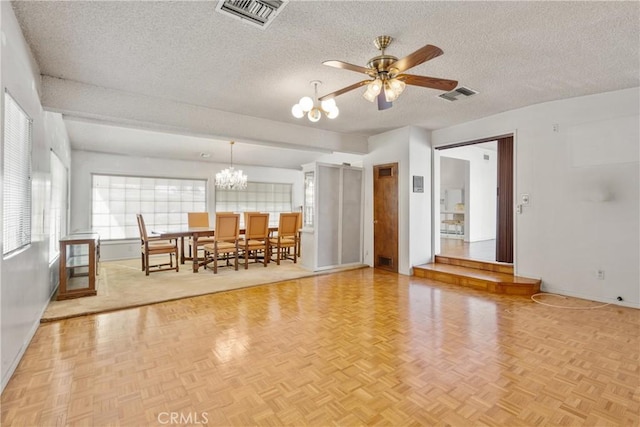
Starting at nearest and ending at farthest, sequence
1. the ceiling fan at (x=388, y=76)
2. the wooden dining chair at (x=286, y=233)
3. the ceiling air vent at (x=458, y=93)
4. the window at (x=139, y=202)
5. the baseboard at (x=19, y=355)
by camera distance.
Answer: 1. the baseboard at (x=19, y=355)
2. the ceiling fan at (x=388, y=76)
3. the ceiling air vent at (x=458, y=93)
4. the wooden dining chair at (x=286, y=233)
5. the window at (x=139, y=202)

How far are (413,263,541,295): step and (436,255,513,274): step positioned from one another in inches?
2.6

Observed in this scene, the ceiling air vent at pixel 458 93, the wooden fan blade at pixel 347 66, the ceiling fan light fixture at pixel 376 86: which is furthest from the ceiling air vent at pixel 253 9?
the ceiling air vent at pixel 458 93

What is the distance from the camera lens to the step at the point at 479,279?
13.5ft

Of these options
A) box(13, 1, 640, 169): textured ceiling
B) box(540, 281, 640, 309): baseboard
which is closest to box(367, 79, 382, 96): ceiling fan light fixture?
box(13, 1, 640, 169): textured ceiling

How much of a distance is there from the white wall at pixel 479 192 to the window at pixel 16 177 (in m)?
7.46

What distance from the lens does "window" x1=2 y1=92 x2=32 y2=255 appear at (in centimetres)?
209

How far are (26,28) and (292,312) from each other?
336cm

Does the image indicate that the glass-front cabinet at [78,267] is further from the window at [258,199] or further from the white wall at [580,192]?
the white wall at [580,192]

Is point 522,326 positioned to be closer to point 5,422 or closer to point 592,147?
point 592,147

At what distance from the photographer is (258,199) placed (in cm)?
867

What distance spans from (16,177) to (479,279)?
5.17 metres

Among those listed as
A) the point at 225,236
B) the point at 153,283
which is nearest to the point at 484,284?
the point at 225,236

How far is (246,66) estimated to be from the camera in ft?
9.90

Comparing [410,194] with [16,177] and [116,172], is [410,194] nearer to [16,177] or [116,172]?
[16,177]
